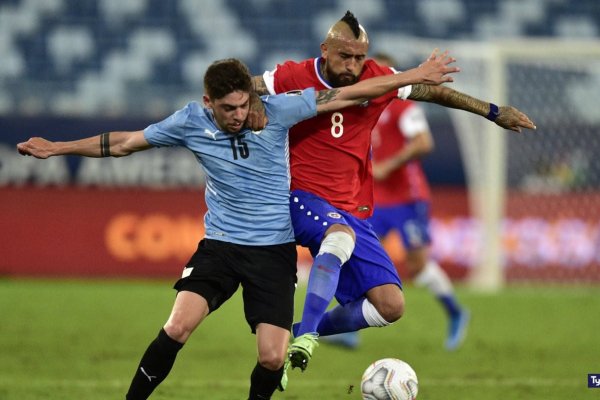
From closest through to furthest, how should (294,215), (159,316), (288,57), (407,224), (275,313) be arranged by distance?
(275,313)
(294,215)
(407,224)
(159,316)
(288,57)

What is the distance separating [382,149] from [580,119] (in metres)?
5.74

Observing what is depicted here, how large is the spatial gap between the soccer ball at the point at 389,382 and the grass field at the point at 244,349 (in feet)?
3.08

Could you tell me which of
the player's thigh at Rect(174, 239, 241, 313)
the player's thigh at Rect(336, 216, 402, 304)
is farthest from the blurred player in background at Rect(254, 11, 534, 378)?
the player's thigh at Rect(174, 239, 241, 313)

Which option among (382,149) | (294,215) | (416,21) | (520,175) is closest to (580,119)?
(520,175)

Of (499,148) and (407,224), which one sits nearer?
(407,224)

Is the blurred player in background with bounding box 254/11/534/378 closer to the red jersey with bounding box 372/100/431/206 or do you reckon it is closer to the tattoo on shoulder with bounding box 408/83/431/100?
the tattoo on shoulder with bounding box 408/83/431/100

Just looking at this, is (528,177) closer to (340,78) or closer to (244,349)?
(244,349)

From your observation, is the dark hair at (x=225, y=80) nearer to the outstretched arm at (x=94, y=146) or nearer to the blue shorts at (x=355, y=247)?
the outstretched arm at (x=94, y=146)

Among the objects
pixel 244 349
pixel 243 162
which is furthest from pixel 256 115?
pixel 244 349

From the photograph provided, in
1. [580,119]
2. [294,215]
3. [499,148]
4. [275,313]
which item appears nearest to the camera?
[275,313]

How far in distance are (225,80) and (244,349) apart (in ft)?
14.6

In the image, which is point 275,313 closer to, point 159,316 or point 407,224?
point 407,224

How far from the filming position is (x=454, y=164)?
15.1m

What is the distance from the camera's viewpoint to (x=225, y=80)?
553cm
